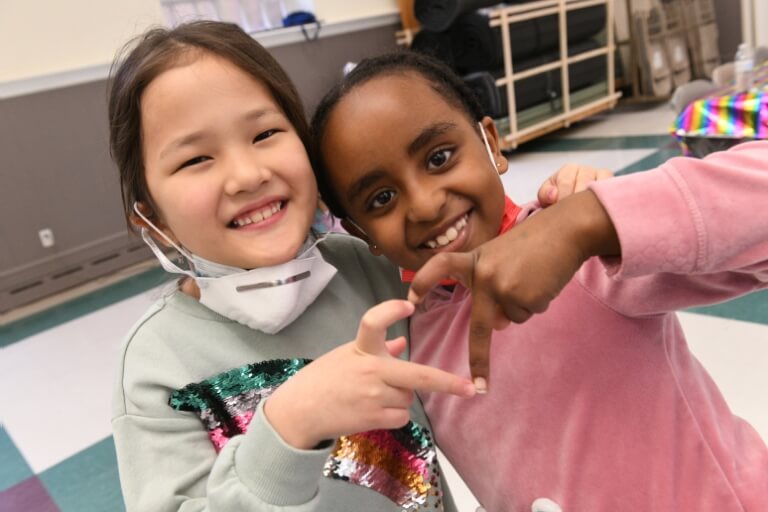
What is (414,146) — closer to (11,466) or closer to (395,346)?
(395,346)

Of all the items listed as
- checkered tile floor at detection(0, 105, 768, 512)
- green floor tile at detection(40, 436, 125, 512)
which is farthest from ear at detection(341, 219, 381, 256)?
green floor tile at detection(40, 436, 125, 512)

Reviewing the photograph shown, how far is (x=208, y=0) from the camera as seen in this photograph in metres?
3.48

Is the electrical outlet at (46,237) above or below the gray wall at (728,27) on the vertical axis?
below

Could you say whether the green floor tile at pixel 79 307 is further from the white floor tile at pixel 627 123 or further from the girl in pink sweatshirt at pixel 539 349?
the white floor tile at pixel 627 123

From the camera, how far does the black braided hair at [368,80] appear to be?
0.69m

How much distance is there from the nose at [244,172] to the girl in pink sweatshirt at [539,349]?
0.10 metres

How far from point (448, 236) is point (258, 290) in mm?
198

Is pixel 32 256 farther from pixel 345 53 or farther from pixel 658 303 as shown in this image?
pixel 658 303

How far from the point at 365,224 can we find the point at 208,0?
3.26m

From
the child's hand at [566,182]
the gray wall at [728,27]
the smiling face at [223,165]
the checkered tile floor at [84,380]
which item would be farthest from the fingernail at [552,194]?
the gray wall at [728,27]

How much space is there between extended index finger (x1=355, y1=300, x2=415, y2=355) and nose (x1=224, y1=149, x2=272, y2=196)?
0.70 ft

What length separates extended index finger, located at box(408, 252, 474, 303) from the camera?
0.43 meters

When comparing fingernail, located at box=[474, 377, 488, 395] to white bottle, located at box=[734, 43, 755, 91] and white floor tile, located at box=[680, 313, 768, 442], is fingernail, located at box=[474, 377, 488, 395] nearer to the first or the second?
white floor tile, located at box=[680, 313, 768, 442]

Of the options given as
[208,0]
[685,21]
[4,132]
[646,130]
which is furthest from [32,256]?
[685,21]
